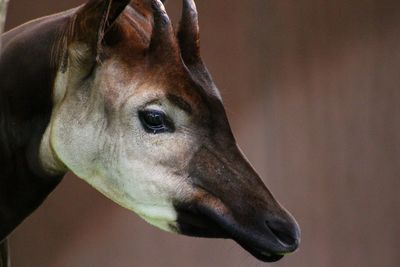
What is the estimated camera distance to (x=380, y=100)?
3.53 metres

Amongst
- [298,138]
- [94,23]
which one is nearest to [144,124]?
[94,23]

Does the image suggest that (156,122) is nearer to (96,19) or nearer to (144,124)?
(144,124)

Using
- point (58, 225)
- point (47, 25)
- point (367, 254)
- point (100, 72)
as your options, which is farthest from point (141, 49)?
point (367, 254)

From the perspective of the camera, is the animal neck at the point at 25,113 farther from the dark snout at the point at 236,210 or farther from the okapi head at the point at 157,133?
the dark snout at the point at 236,210

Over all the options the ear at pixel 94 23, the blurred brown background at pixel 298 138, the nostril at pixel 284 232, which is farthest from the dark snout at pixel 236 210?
the blurred brown background at pixel 298 138

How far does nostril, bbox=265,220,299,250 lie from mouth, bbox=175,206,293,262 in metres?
0.01

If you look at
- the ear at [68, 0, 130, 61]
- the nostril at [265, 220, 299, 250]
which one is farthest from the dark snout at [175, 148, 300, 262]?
the ear at [68, 0, 130, 61]

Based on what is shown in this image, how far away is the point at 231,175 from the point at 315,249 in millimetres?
2155

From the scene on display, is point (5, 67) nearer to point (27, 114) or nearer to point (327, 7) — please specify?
point (27, 114)

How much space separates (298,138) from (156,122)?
2033 mm

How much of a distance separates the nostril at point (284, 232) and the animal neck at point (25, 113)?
49 cm

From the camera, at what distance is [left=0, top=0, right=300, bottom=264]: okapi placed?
1.40 metres

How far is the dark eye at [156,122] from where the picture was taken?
4.75ft

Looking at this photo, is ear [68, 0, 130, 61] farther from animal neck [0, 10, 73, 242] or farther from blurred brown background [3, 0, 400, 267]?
blurred brown background [3, 0, 400, 267]
